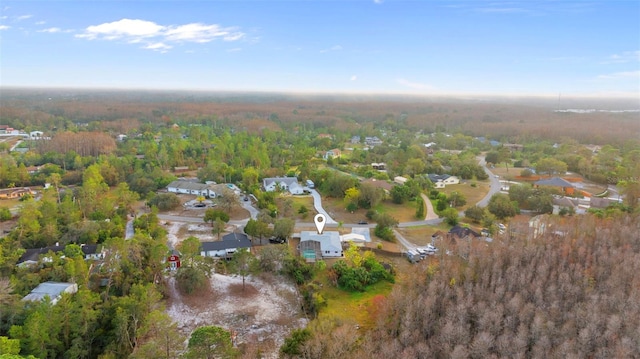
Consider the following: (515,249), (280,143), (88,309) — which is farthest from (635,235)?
(280,143)

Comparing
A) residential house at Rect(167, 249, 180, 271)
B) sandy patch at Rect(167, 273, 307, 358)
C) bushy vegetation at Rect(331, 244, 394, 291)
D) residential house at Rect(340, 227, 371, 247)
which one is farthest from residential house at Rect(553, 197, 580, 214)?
residential house at Rect(167, 249, 180, 271)

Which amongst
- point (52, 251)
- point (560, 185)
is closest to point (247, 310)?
point (52, 251)

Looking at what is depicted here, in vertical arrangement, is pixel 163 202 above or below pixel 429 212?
above

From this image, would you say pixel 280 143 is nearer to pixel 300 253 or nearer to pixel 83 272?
pixel 300 253

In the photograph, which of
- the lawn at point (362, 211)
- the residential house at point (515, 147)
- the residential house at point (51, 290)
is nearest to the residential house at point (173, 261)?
the residential house at point (51, 290)

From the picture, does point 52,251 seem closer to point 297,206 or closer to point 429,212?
point 297,206
